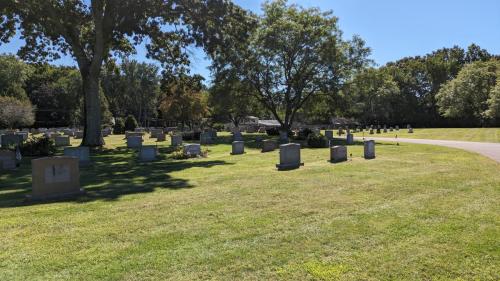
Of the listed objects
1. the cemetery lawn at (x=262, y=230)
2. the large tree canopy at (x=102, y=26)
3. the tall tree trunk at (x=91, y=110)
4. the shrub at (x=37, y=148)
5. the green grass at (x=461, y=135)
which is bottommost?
the cemetery lawn at (x=262, y=230)

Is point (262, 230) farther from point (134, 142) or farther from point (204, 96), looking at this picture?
point (204, 96)

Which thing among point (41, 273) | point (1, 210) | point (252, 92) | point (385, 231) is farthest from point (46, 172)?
point (252, 92)

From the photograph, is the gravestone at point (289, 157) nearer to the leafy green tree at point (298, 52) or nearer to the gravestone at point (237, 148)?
the gravestone at point (237, 148)

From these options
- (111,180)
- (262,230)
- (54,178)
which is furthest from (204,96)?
(262,230)

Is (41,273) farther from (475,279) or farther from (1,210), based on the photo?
(475,279)

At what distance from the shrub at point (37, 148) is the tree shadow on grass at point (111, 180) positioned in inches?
96.6

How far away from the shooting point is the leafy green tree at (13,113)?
5257cm

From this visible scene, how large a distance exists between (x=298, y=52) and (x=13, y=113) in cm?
3766

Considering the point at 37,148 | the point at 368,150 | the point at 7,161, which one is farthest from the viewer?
the point at 37,148

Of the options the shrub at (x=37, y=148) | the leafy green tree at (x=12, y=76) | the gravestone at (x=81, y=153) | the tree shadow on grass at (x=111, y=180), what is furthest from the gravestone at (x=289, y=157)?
the leafy green tree at (x=12, y=76)

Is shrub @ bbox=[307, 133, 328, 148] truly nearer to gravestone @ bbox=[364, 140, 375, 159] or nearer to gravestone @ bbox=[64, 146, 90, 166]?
gravestone @ bbox=[364, 140, 375, 159]

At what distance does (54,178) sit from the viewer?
31.5 feet

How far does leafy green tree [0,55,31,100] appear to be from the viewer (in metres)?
67.8

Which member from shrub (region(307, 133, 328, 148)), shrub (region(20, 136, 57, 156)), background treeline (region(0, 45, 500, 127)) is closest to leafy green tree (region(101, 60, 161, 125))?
background treeline (region(0, 45, 500, 127))
